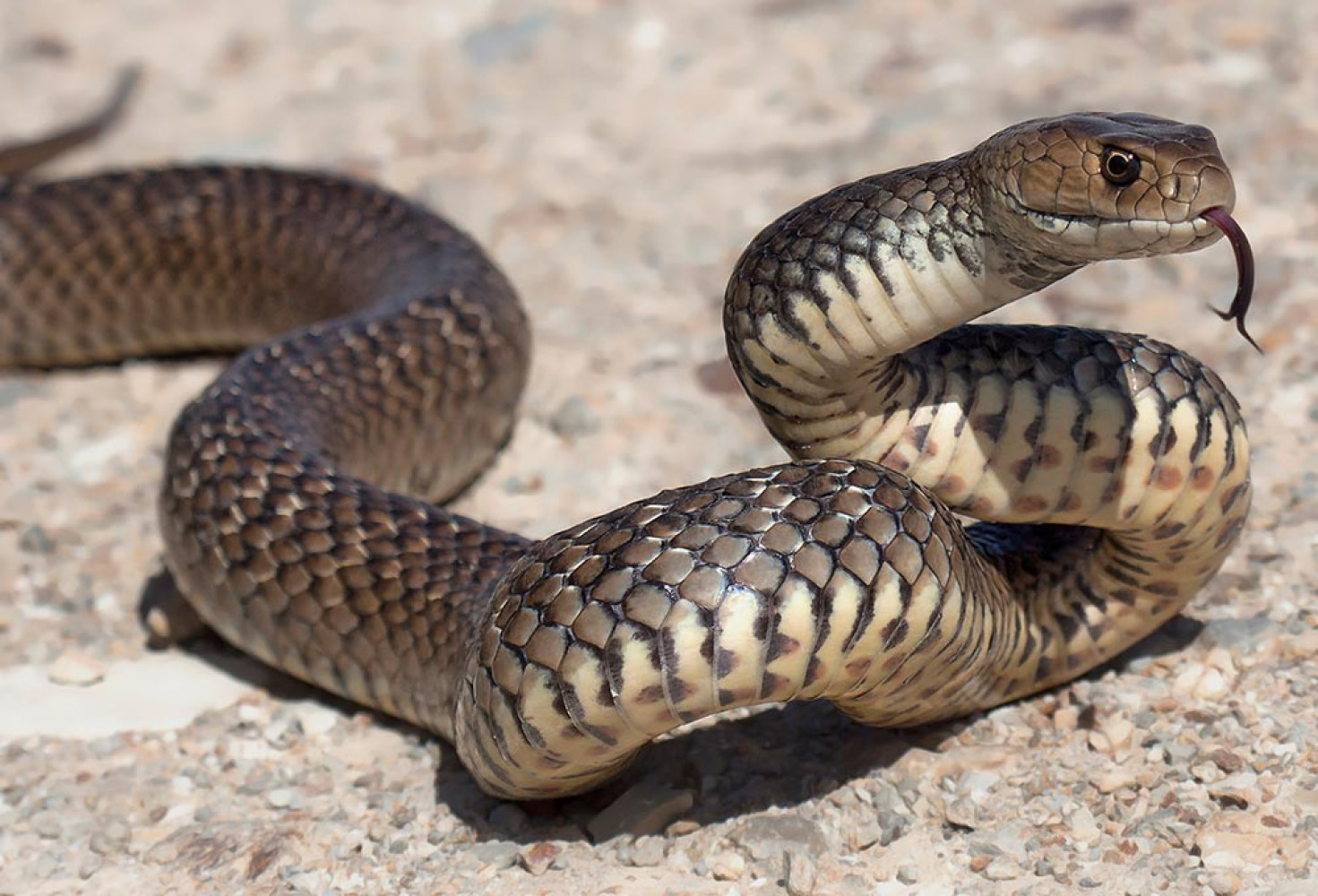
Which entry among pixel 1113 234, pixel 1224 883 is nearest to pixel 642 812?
pixel 1224 883

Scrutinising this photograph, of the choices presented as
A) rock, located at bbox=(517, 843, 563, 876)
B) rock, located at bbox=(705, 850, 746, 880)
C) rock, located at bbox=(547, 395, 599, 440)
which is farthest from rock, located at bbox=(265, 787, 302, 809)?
rock, located at bbox=(547, 395, 599, 440)

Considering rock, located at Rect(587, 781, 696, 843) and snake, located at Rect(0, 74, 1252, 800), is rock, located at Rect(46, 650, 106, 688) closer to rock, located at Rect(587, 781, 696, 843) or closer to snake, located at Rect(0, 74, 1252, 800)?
snake, located at Rect(0, 74, 1252, 800)

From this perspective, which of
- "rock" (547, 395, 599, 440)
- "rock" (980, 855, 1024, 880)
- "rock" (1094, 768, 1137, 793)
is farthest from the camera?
"rock" (547, 395, 599, 440)

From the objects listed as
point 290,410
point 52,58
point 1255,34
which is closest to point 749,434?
point 290,410

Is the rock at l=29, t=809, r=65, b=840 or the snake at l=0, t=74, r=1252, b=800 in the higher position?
the snake at l=0, t=74, r=1252, b=800

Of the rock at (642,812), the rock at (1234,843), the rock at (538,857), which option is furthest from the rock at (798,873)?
the rock at (1234,843)

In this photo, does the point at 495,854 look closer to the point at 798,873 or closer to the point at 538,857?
the point at 538,857

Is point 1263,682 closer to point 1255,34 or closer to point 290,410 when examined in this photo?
point 290,410
